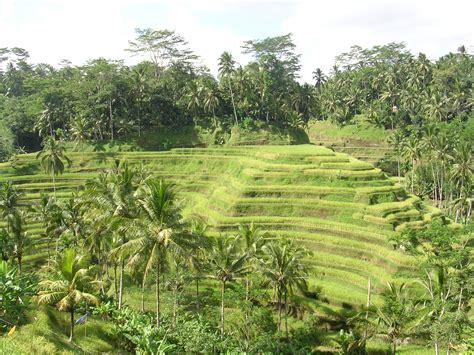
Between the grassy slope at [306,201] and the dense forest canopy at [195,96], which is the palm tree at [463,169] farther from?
the dense forest canopy at [195,96]

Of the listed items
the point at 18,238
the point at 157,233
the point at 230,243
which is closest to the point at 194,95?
the point at 18,238

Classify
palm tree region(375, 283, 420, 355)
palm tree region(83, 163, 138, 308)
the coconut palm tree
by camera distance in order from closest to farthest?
palm tree region(83, 163, 138, 308)
palm tree region(375, 283, 420, 355)
the coconut palm tree

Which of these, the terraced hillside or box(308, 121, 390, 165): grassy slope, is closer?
the terraced hillside

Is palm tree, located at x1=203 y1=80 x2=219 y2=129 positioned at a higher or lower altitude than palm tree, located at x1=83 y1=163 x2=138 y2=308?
higher

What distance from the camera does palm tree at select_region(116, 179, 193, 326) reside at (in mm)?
23203

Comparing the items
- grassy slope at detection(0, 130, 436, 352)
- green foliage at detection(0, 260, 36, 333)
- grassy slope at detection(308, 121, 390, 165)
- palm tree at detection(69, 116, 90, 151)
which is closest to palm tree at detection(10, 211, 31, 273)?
grassy slope at detection(0, 130, 436, 352)

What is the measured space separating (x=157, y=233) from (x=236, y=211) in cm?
2617

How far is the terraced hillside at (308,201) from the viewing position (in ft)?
134

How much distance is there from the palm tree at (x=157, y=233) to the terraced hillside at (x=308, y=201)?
19528mm

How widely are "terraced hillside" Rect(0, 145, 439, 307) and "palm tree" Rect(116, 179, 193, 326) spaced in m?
19.5

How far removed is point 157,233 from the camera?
23547 mm

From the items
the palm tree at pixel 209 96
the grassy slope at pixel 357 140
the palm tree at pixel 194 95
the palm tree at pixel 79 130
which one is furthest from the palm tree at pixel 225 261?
the grassy slope at pixel 357 140

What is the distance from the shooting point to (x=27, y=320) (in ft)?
65.6

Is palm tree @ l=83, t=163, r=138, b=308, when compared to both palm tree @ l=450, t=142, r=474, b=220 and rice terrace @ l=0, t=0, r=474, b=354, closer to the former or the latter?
rice terrace @ l=0, t=0, r=474, b=354
